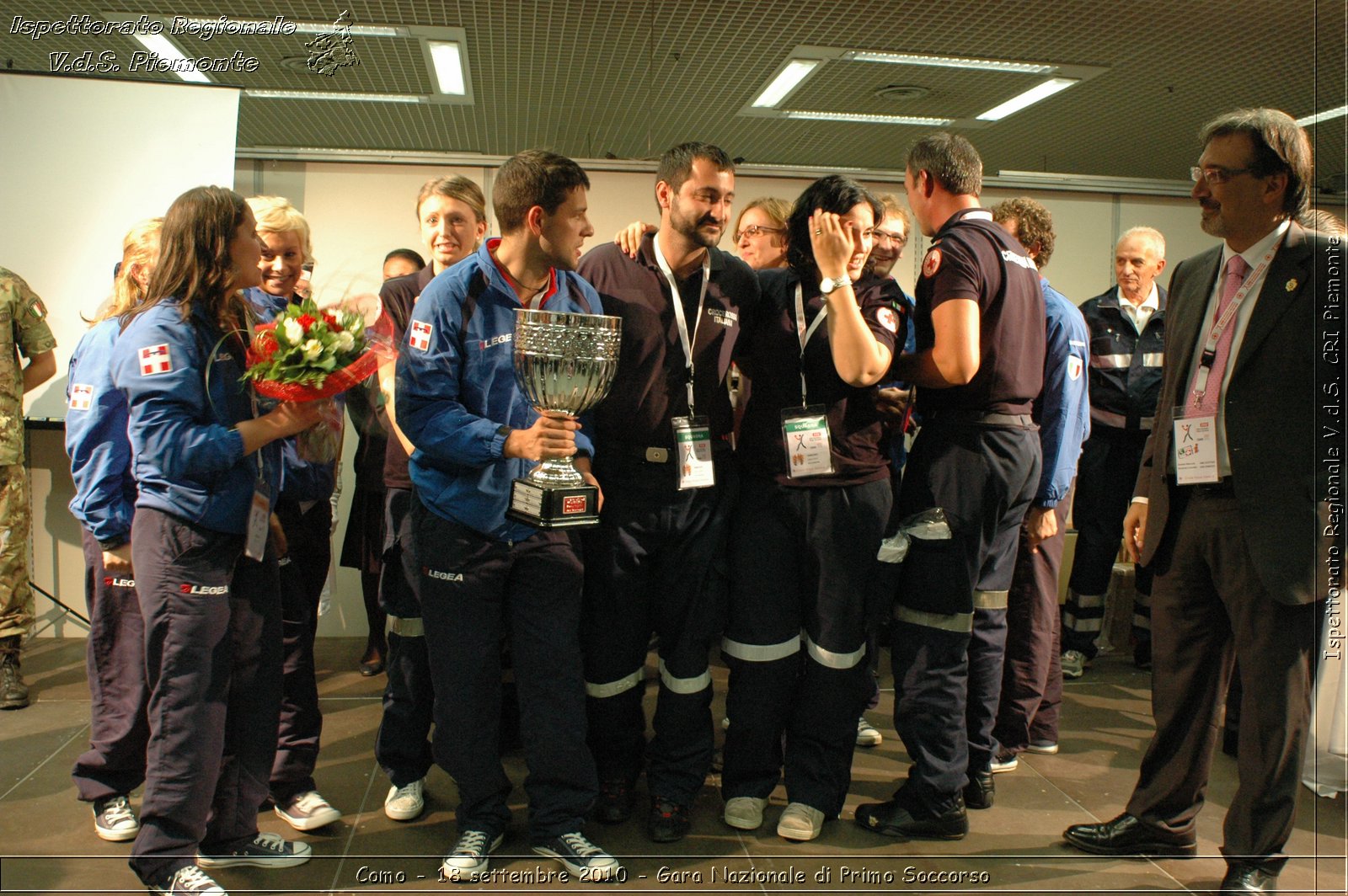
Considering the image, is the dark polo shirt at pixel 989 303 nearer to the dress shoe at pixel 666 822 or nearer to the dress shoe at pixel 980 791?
the dress shoe at pixel 980 791

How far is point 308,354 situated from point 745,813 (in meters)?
1.70

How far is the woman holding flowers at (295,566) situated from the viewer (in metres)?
2.54

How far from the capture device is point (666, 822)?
244cm

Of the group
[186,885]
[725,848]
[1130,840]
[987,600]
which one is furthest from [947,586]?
[186,885]

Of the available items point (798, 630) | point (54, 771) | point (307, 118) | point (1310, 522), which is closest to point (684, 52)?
point (307, 118)

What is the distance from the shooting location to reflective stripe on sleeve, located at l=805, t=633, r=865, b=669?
2.49 metres

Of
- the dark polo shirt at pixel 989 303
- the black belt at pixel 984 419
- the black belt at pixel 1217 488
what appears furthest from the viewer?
the black belt at pixel 984 419

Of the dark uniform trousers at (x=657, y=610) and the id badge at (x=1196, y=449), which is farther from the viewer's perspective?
the dark uniform trousers at (x=657, y=610)

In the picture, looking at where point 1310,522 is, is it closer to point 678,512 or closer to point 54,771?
point 678,512

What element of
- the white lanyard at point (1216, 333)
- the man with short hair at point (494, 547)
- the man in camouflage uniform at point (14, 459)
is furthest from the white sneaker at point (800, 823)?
the man in camouflage uniform at point (14, 459)

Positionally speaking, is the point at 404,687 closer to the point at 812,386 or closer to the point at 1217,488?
the point at 812,386

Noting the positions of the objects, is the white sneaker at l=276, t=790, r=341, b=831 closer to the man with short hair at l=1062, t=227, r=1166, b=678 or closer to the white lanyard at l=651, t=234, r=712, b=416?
the white lanyard at l=651, t=234, r=712, b=416

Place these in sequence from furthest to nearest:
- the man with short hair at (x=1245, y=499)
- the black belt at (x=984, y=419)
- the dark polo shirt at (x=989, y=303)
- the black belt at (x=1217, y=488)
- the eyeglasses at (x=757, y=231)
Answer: the eyeglasses at (x=757, y=231) < the black belt at (x=984, y=419) < the dark polo shirt at (x=989, y=303) < the black belt at (x=1217, y=488) < the man with short hair at (x=1245, y=499)

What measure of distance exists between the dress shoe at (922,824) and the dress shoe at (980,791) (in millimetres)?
200
